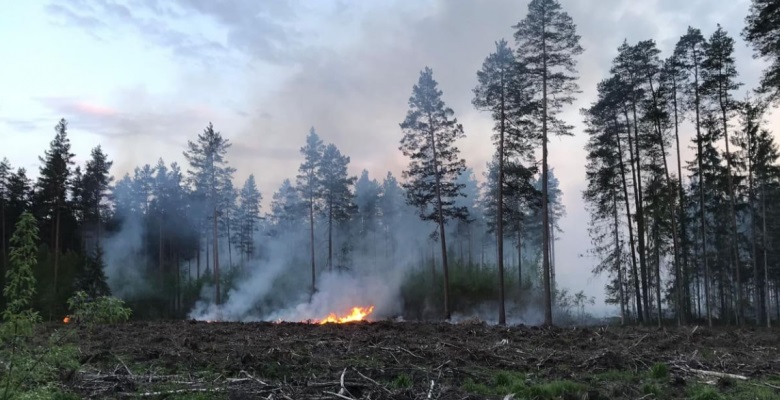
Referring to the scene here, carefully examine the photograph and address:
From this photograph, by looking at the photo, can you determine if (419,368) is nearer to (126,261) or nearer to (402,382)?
(402,382)

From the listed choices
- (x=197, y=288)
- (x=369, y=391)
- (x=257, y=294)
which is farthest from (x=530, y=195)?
(x=197, y=288)

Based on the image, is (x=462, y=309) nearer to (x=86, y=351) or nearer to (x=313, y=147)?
(x=313, y=147)

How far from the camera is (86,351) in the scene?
13438 millimetres

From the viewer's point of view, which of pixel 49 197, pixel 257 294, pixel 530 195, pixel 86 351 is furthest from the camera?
pixel 257 294

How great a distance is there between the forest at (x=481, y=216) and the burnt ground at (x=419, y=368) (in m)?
5.56

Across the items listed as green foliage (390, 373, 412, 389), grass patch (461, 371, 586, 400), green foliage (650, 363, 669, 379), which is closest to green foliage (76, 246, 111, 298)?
green foliage (390, 373, 412, 389)

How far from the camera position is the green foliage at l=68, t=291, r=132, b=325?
21.3 ft

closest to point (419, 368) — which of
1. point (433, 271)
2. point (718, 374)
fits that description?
point (718, 374)

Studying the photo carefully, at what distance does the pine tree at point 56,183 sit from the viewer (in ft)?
137

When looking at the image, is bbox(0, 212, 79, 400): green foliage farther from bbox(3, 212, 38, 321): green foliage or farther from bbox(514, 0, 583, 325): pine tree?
bbox(514, 0, 583, 325): pine tree

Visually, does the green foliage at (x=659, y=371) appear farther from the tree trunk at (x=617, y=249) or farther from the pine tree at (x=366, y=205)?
the pine tree at (x=366, y=205)

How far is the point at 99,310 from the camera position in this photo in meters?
6.63

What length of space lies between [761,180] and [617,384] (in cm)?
3407

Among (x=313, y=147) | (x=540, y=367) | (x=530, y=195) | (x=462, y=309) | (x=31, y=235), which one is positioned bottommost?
(x=462, y=309)
